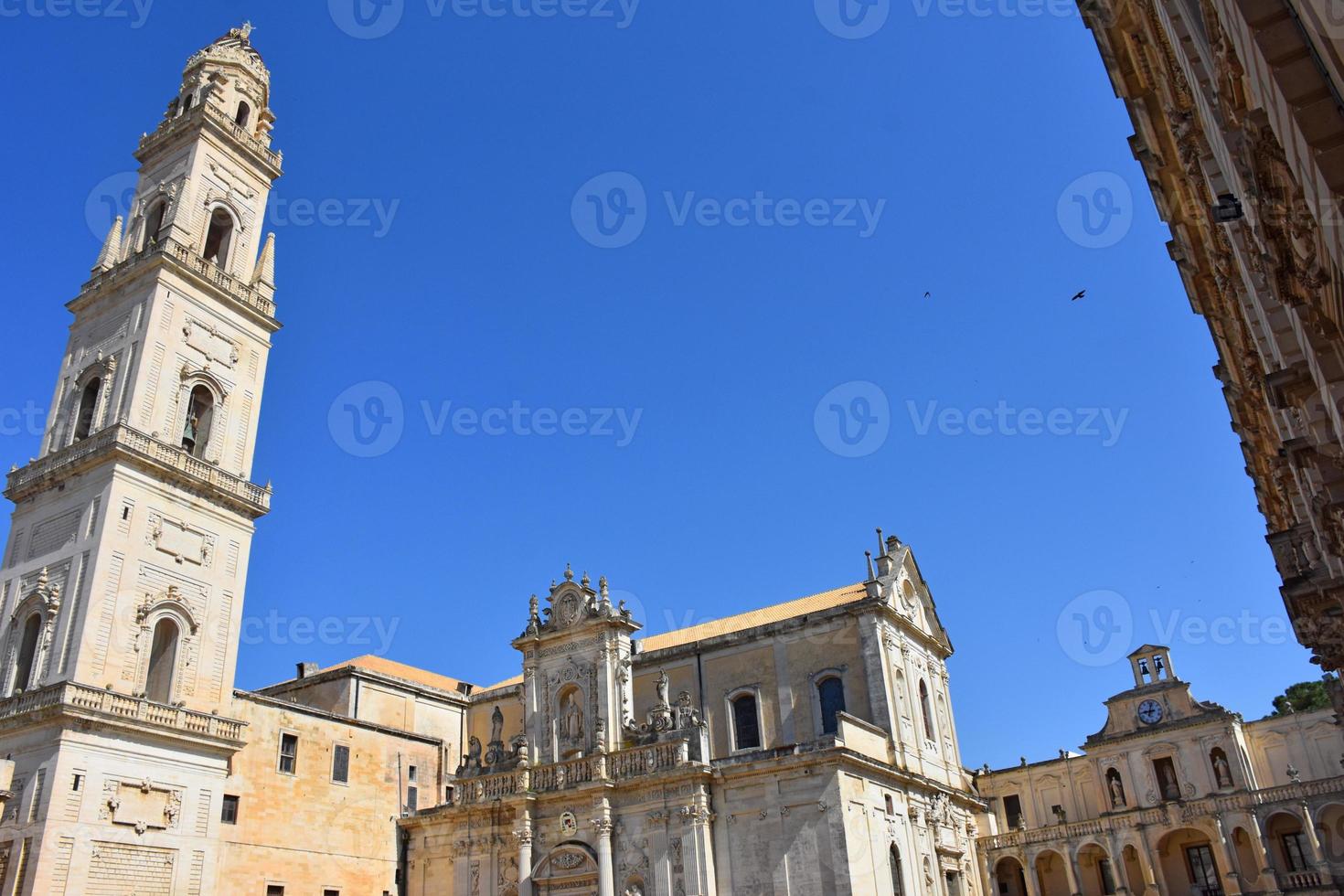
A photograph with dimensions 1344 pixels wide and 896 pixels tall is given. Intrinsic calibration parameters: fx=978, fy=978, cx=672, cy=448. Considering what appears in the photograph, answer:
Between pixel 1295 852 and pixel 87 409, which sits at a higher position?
pixel 87 409

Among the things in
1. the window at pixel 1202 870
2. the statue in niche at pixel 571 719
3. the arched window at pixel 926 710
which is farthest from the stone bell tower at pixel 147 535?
the window at pixel 1202 870

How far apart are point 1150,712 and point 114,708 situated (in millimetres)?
39766

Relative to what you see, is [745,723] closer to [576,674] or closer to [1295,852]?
[576,674]

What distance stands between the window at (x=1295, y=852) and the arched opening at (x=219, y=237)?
148 ft

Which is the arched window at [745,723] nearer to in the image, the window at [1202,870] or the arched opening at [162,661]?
the arched opening at [162,661]

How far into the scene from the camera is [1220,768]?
4038cm

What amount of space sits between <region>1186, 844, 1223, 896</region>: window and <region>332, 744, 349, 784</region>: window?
3345 centimetres

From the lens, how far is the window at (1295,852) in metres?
37.6

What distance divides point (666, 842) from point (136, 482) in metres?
17.6

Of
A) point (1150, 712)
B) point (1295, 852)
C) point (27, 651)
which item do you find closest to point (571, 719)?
point (27, 651)

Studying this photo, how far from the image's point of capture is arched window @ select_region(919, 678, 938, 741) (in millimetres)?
32578

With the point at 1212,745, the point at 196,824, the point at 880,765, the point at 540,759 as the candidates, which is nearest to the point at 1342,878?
the point at 1212,745

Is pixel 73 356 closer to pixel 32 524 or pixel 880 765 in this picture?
pixel 32 524

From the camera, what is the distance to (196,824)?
83.3 ft
